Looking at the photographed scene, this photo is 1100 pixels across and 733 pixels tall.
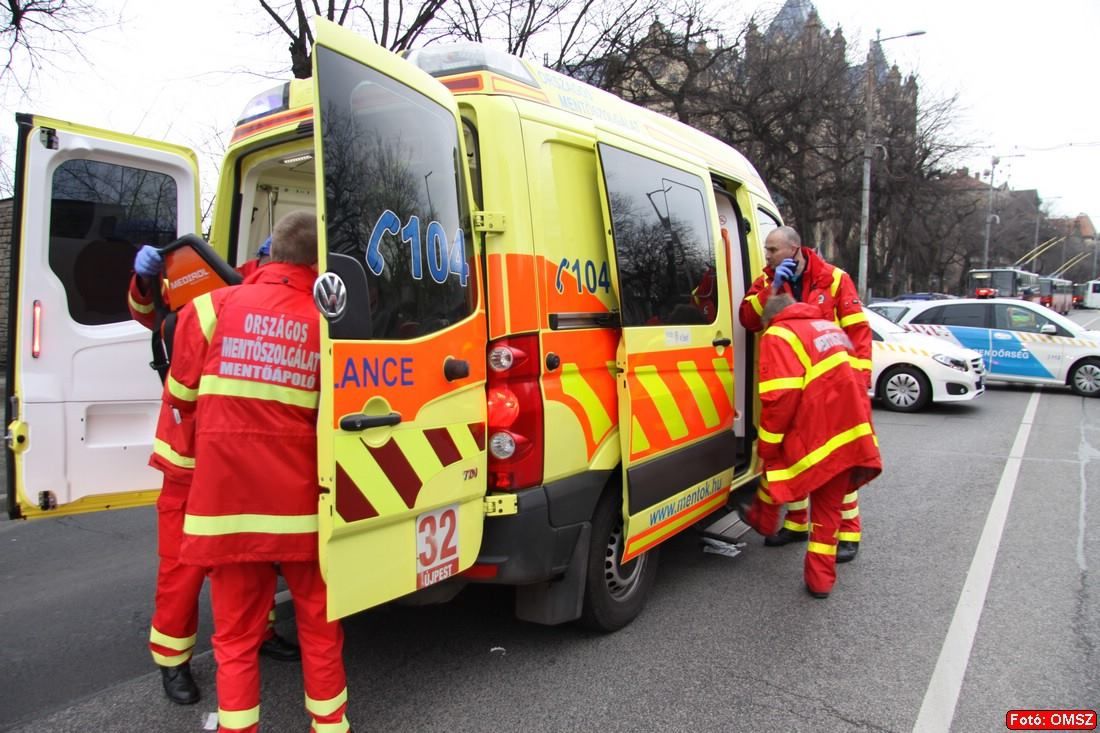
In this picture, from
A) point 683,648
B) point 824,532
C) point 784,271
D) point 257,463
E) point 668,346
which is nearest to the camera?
point 257,463

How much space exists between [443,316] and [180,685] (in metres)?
1.83

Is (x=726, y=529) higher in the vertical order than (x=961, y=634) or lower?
higher

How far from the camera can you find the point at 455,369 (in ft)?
8.18

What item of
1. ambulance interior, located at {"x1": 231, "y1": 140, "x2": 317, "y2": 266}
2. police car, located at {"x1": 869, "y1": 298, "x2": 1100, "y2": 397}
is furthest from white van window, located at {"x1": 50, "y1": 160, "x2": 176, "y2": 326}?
police car, located at {"x1": 869, "y1": 298, "x2": 1100, "y2": 397}

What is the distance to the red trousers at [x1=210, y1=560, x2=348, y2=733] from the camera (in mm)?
2266

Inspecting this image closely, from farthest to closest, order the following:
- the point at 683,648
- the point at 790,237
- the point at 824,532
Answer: the point at 790,237
the point at 824,532
the point at 683,648

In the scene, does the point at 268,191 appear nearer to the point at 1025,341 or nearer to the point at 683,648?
the point at 683,648

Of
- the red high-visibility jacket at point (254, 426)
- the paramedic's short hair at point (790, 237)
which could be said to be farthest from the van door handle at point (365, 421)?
the paramedic's short hair at point (790, 237)

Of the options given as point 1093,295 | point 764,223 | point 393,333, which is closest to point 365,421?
point 393,333

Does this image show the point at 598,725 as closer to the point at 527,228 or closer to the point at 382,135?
the point at 527,228

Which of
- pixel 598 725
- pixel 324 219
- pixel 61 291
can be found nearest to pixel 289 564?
pixel 324 219

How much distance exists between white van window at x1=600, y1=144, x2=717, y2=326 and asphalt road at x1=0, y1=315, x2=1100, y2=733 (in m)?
1.51

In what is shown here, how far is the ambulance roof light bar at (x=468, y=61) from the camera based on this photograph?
2.84 m

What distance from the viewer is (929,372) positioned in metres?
10.4
